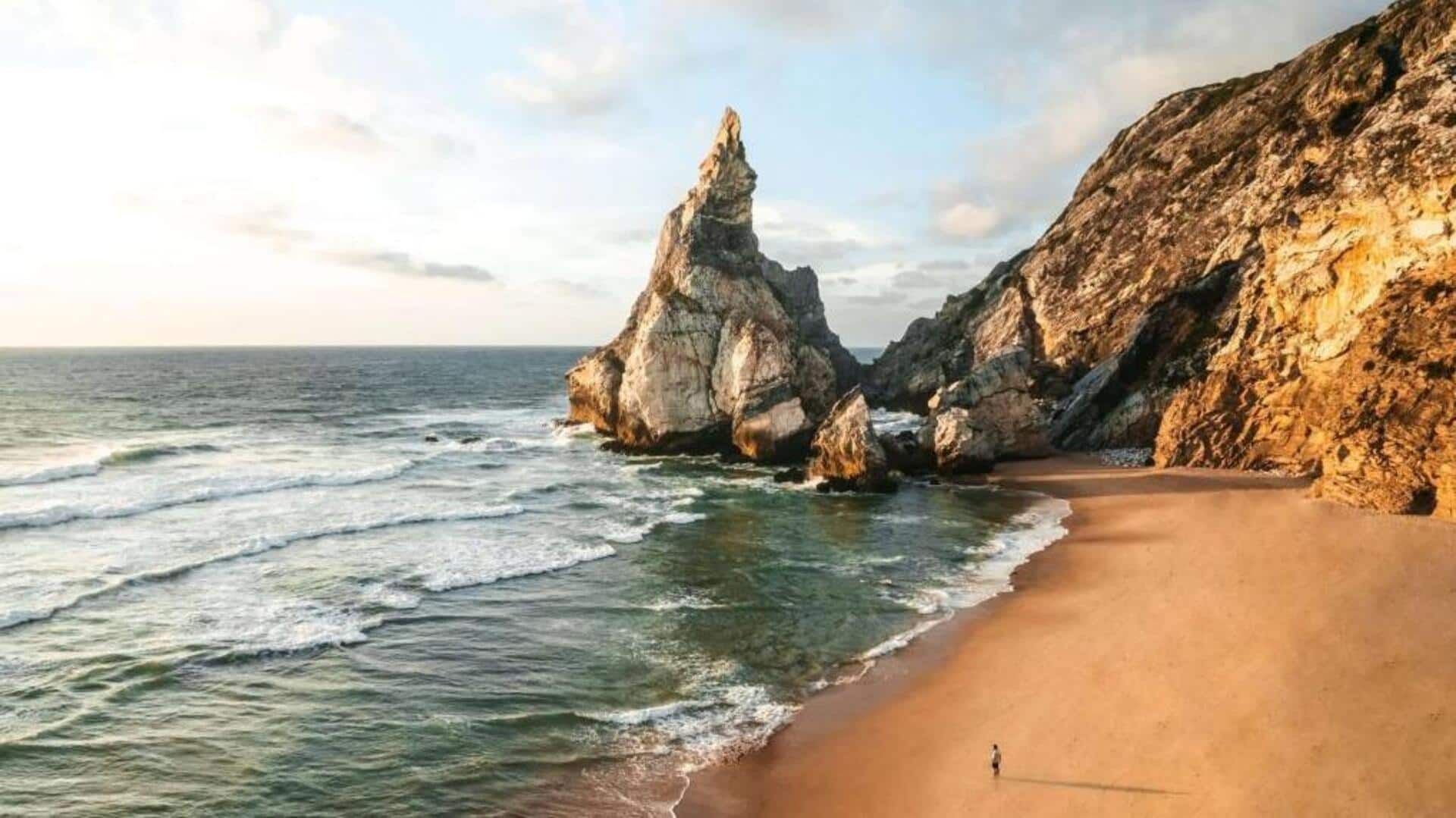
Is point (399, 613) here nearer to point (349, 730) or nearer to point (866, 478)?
point (349, 730)

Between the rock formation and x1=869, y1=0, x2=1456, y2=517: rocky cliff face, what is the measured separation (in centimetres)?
777

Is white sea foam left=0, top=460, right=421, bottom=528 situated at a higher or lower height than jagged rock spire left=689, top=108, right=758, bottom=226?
lower

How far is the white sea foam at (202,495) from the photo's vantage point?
3700cm

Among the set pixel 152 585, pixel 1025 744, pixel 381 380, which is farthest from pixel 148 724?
pixel 381 380

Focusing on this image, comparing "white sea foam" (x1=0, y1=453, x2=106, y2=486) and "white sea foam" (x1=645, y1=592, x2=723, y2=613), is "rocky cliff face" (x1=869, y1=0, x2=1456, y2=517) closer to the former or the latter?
"white sea foam" (x1=645, y1=592, x2=723, y2=613)

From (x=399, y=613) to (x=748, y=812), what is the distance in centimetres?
1528

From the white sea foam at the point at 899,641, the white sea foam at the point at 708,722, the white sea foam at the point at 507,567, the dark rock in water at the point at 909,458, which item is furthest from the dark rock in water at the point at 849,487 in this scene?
the white sea foam at the point at 708,722

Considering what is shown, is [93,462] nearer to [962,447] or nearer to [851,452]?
[851,452]

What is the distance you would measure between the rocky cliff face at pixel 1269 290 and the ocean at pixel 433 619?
11.2 metres

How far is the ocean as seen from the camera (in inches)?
694

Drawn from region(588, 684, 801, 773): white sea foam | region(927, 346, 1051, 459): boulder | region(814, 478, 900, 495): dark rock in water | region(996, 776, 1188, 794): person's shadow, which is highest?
region(927, 346, 1051, 459): boulder

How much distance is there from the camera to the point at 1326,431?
35156 mm

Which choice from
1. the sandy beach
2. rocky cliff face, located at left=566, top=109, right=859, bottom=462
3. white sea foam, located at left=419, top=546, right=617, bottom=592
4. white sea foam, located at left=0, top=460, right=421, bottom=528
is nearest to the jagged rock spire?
rocky cliff face, located at left=566, top=109, right=859, bottom=462

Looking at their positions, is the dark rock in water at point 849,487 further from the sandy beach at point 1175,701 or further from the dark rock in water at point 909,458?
the sandy beach at point 1175,701
